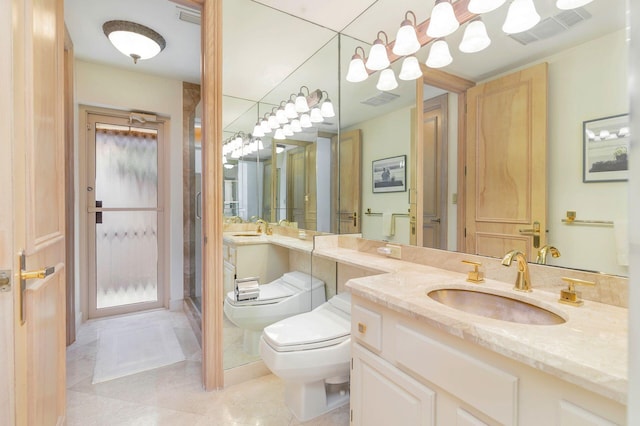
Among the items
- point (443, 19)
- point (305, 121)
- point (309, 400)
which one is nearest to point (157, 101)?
point (305, 121)

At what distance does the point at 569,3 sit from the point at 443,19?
54cm

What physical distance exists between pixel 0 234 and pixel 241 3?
1.92 m

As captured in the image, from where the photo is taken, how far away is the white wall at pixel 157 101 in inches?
115

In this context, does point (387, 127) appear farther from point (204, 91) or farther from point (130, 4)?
point (130, 4)

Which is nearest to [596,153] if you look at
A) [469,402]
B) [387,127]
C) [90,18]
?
[469,402]

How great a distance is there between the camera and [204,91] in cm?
192

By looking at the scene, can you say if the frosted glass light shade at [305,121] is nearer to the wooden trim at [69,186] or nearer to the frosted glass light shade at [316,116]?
the frosted glass light shade at [316,116]

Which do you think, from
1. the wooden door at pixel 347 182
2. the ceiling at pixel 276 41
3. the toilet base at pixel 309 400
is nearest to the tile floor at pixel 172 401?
the toilet base at pixel 309 400

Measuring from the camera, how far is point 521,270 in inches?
46.5

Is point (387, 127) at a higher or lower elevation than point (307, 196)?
higher

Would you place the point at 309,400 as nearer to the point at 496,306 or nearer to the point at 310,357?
the point at 310,357

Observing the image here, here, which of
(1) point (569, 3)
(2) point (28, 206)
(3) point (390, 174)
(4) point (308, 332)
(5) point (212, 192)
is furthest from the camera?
(3) point (390, 174)

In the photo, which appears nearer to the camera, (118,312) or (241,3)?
(241,3)

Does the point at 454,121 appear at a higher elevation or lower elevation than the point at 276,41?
lower
